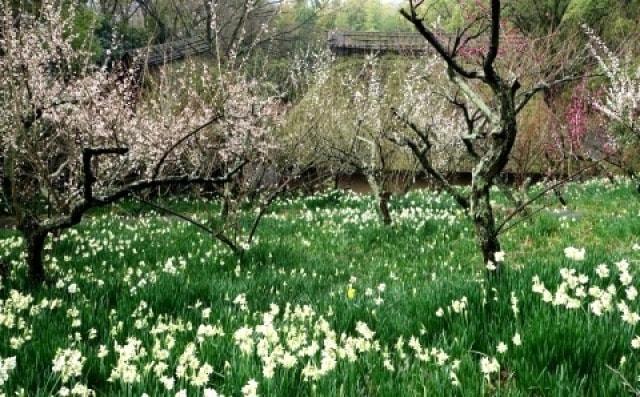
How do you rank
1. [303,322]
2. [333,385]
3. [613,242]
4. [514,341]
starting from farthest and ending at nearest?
[613,242]
[303,322]
[514,341]
[333,385]

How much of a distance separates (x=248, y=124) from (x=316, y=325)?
703cm

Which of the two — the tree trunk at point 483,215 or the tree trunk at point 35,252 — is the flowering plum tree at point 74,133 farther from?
the tree trunk at point 483,215

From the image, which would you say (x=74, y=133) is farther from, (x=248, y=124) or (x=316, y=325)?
(x=316, y=325)

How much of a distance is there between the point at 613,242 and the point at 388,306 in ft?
15.7

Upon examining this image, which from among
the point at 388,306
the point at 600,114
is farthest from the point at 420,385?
the point at 600,114

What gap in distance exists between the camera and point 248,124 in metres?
9.77

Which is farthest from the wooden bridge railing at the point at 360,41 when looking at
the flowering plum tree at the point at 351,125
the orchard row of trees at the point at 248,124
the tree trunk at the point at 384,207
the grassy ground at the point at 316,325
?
the grassy ground at the point at 316,325

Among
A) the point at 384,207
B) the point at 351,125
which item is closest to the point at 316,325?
the point at 384,207

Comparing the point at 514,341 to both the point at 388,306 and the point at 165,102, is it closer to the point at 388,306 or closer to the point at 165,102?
the point at 388,306

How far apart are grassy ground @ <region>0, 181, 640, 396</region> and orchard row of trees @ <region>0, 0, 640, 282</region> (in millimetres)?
561

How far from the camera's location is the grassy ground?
7.77 ft

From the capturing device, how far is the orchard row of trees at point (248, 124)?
213 inches

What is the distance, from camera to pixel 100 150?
4.14 metres

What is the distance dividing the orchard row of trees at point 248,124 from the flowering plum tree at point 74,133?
1.8 inches
